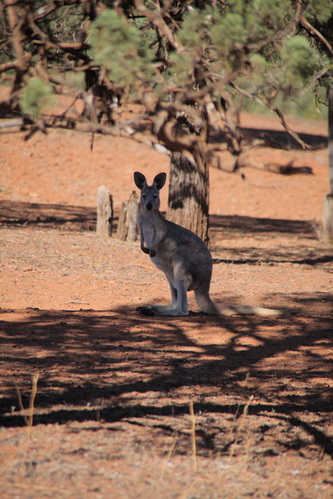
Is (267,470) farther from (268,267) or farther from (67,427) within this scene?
(268,267)

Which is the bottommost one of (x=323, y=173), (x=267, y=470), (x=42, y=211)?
(x=267, y=470)

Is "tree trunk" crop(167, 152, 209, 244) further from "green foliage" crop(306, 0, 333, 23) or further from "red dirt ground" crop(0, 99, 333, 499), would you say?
"green foliage" crop(306, 0, 333, 23)

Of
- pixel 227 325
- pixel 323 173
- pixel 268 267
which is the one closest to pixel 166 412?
pixel 227 325

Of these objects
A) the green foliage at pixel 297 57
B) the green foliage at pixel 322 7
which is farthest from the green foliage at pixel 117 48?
the green foliage at pixel 322 7

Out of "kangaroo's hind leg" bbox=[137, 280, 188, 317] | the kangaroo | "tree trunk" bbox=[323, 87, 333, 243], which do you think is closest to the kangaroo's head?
the kangaroo

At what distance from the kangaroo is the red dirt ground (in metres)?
0.17

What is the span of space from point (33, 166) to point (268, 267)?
1027cm

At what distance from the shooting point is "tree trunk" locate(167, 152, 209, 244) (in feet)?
33.2

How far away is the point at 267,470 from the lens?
3549 mm

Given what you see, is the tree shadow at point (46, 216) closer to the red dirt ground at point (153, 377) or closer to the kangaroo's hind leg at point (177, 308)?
the red dirt ground at point (153, 377)

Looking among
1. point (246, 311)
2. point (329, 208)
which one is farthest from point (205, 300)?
point (329, 208)

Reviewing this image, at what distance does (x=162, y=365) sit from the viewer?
5.16 meters

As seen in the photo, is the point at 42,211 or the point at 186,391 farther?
the point at 42,211

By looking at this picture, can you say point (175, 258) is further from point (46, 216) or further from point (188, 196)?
point (46, 216)
